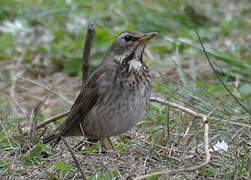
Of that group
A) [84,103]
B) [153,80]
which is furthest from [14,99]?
[84,103]

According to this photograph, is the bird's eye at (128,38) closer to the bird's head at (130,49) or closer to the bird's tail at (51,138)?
the bird's head at (130,49)

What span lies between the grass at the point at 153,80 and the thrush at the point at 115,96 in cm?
23

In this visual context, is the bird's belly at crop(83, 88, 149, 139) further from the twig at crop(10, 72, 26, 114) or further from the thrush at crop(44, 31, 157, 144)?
the twig at crop(10, 72, 26, 114)

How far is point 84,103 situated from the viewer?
6082 mm

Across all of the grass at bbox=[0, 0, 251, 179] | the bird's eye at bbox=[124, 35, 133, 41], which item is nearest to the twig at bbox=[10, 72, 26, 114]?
the grass at bbox=[0, 0, 251, 179]

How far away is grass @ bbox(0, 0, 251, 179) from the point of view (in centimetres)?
530

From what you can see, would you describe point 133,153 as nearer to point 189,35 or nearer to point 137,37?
point 137,37

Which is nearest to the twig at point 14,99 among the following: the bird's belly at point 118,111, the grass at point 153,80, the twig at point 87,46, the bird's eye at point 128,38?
the grass at point 153,80

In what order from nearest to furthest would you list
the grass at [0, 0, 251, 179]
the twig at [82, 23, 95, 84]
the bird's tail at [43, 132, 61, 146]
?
the grass at [0, 0, 251, 179]
the bird's tail at [43, 132, 61, 146]
the twig at [82, 23, 95, 84]

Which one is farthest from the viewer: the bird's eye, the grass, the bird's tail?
the bird's tail

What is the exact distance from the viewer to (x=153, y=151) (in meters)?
5.43

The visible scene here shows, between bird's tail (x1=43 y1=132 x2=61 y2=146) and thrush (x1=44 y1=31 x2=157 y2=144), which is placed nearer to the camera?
thrush (x1=44 y1=31 x2=157 y2=144)

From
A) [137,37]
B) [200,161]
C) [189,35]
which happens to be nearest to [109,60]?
[137,37]

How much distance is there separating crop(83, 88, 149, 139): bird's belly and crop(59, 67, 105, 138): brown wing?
78 millimetres
